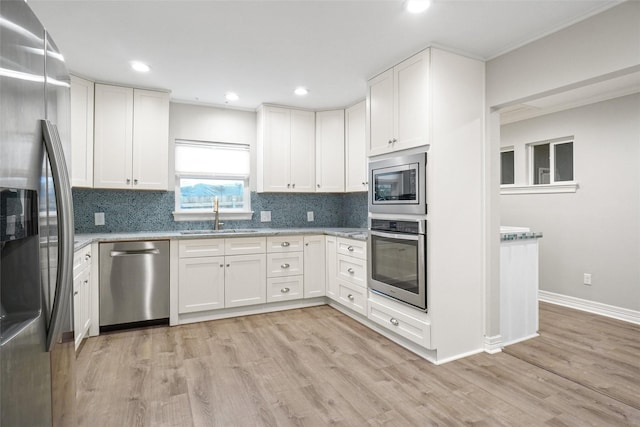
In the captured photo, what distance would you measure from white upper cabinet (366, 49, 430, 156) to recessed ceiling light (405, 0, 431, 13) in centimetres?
49

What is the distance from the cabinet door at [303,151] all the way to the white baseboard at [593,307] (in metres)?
3.28

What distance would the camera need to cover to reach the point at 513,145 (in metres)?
4.75

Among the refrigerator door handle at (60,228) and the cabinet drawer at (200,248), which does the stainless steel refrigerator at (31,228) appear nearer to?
the refrigerator door handle at (60,228)

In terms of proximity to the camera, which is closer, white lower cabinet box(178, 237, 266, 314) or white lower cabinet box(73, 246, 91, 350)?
white lower cabinet box(73, 246, 91, 350)

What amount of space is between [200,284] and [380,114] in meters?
2.45

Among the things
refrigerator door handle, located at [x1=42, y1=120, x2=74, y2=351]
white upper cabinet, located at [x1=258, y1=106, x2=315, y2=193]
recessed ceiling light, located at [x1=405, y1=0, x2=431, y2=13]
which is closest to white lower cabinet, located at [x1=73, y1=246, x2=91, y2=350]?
refrigerator door handle, located at [x1=42, y1=120, x2=74, y2=351]

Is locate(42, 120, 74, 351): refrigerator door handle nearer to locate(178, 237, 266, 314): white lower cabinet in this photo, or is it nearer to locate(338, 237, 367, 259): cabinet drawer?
locate(178, 237, 266, 314): white lower cabinet

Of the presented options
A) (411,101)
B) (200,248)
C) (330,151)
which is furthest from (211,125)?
(411,101)

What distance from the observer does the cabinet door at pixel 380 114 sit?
9.74ft

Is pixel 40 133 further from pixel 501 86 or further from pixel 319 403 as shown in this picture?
pixel 501 86

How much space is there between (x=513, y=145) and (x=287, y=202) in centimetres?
323

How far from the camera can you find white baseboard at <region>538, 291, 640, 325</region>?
140 inches

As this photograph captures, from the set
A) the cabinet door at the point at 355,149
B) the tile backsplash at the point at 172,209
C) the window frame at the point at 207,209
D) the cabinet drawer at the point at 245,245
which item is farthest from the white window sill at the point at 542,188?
the window frame at the point at 207,209

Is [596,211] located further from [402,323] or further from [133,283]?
[133,283]
